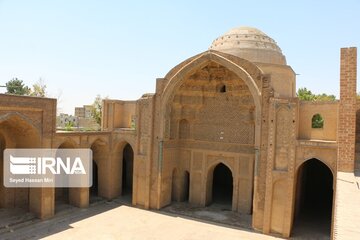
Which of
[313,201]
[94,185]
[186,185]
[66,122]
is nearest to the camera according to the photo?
[186,185]

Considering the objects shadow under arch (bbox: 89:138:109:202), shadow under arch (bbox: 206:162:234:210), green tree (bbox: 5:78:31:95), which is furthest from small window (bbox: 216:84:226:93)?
green tree (bbox: 5:78:31:95)

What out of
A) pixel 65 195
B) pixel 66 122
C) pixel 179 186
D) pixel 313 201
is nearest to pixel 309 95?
pixel 313 201

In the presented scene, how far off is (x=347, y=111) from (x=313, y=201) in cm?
789

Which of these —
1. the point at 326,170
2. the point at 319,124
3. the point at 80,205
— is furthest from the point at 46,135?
the point at 319,124

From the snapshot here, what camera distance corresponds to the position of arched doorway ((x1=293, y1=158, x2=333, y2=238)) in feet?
36.7

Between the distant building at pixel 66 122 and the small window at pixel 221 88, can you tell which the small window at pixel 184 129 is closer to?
the small window at pixel 221 88

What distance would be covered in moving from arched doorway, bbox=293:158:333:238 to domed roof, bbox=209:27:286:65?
512 cm

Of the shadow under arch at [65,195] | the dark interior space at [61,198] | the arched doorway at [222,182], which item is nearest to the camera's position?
the shadow under arch at [65,195]

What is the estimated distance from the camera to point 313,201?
15.0 meters

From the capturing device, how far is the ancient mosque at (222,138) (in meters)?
10.2

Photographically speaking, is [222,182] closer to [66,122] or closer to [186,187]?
[186,187]

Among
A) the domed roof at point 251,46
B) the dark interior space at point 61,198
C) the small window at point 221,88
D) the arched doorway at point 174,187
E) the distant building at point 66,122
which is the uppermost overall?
the domed roof at point 251,46

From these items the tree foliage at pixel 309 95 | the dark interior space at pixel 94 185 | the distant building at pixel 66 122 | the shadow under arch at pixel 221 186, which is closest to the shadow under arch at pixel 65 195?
the dark interior space at pixel 94 185

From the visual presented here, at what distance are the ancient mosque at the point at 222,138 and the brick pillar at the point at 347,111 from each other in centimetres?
3
